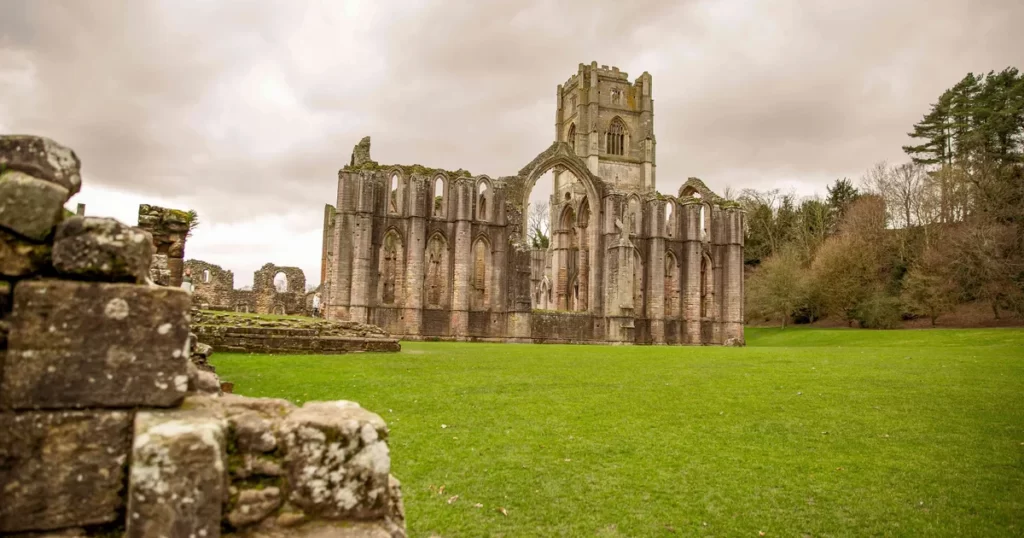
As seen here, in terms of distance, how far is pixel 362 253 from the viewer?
2797cm

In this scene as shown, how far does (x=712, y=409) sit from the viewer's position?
28.7 feet

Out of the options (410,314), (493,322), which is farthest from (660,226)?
(410,314)

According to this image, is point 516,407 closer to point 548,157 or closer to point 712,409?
point 712,409

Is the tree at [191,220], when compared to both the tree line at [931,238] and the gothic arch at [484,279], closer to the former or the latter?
the gothic arch at [484,279]

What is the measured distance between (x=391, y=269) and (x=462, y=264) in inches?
147

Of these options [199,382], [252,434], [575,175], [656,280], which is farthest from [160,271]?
[656,280]

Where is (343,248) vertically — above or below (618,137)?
below

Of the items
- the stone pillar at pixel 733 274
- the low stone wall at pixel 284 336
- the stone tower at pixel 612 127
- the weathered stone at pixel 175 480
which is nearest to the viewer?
the weathered stone at pixel 175 480

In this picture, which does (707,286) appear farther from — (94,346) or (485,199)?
(94,346)

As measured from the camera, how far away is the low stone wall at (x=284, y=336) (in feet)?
54.2

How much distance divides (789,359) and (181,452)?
1763 cm

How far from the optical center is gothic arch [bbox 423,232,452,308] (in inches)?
1176

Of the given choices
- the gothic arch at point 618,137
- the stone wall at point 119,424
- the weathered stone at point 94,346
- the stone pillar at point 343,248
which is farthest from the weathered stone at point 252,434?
the gothic arch at point 618,137

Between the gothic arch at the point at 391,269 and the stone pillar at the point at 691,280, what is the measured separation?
15599 millimetres
